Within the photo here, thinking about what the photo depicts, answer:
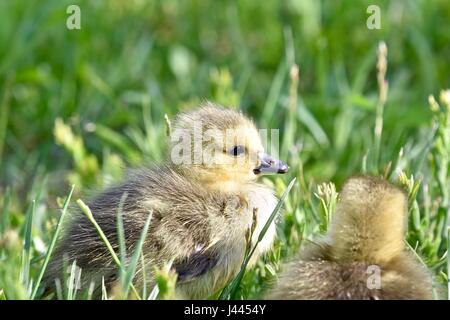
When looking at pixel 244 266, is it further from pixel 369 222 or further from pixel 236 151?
pixel 236 151

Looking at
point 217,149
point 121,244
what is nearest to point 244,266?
point 121,244

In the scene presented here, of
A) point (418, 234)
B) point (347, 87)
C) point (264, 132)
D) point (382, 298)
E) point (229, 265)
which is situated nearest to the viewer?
point (382, 298)

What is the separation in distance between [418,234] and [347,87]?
68.8 inches

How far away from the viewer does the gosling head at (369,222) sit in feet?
8.43

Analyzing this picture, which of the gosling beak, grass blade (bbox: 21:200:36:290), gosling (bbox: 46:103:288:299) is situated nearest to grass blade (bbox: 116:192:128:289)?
gosling (bbox: 46:103:288:299)

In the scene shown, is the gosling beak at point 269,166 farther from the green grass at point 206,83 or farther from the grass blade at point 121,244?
the grass blade at point 121,244

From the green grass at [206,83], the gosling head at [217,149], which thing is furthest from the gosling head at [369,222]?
the green grass at [206,83]

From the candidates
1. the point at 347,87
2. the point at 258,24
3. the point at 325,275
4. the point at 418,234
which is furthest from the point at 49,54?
the point at 325,275

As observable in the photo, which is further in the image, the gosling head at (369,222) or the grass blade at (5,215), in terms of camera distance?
the grass blade at (5,215)

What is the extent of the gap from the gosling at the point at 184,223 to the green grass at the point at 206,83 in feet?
1.51

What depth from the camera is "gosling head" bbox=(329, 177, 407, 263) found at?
2568 mm

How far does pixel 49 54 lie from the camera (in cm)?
539

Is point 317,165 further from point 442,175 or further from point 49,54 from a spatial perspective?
point 49,54

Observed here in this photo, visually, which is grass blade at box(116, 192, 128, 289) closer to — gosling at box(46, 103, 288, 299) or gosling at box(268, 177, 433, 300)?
gosling at box(46, 103, 288, 299)
